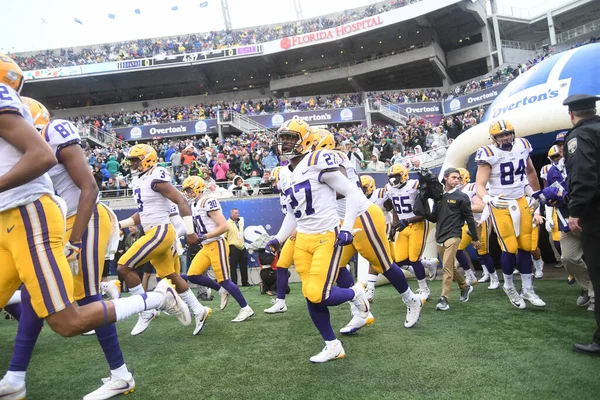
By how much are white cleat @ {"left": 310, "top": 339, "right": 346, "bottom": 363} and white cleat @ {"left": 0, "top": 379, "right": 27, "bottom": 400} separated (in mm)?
2198

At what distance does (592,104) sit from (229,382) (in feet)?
12.2

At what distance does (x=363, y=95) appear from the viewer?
3244 cm

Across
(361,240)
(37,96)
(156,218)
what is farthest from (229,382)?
(37,96)

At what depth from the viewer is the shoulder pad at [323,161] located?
13.3 feet

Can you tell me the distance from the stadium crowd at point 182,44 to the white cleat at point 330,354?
36.1 m

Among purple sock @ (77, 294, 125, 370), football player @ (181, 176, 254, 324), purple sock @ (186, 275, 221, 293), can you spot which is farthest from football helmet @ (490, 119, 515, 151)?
purple sock @ (77, 294, 125, 370)

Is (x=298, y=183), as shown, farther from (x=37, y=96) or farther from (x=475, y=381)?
(x=37, y=96)

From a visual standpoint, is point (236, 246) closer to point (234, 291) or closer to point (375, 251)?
point (234, 291)

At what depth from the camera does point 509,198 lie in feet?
19.0

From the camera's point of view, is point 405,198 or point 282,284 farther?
point 405,198

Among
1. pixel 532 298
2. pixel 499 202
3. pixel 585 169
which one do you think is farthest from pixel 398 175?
pixel 585 169

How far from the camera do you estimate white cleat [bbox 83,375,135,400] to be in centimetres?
334

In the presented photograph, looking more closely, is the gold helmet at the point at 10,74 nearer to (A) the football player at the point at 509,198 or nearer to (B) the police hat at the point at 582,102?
(B) the police hat at the point at 582,102

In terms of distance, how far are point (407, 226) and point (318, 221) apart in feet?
10.0
